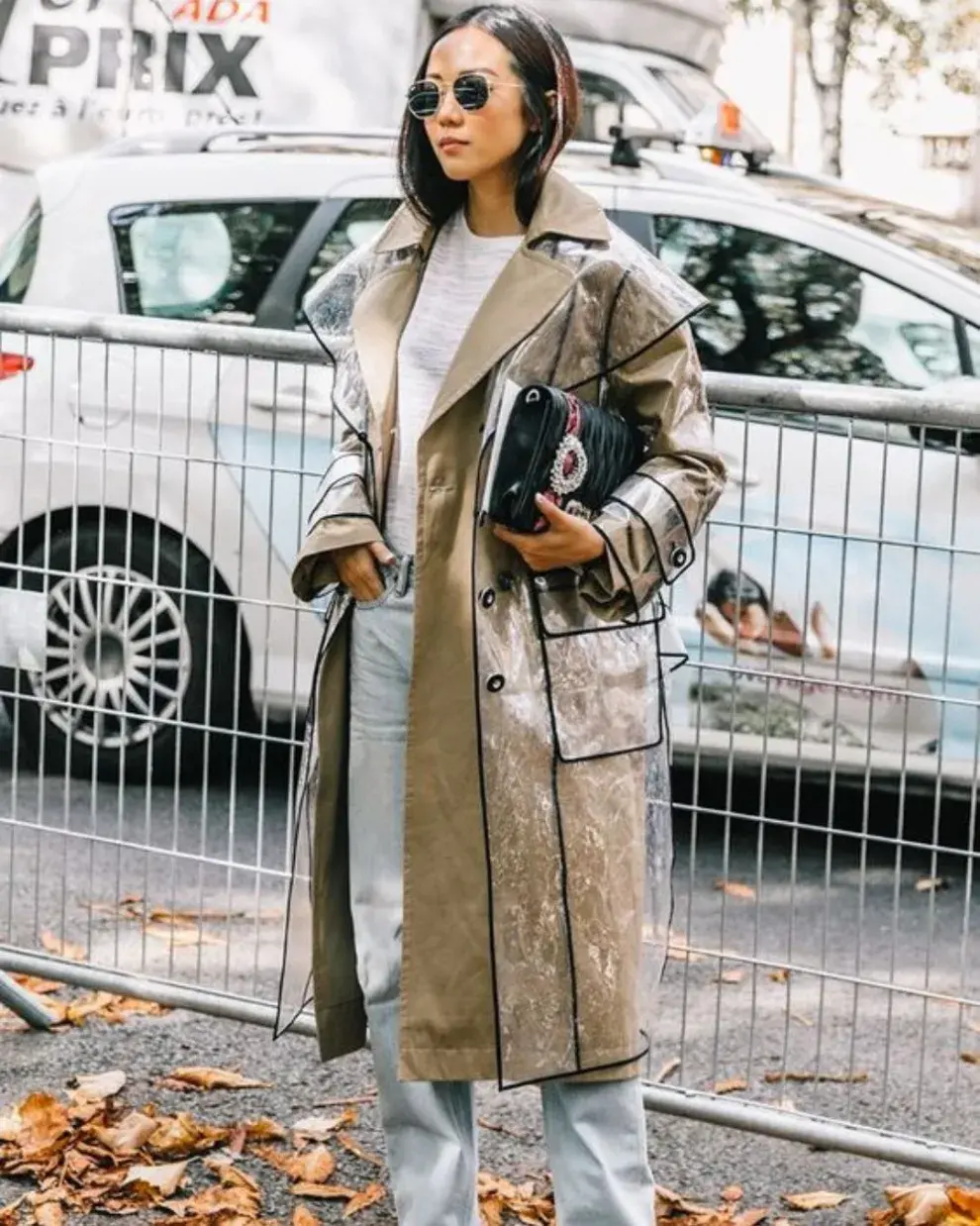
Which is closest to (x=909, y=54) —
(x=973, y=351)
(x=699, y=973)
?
(x=973, y=351)

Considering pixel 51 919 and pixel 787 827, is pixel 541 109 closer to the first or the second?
pixel 787 827

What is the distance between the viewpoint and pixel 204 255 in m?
7.70

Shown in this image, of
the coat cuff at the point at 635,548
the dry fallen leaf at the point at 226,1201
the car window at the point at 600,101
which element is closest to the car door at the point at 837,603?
the coat cuff at the point at 635,548

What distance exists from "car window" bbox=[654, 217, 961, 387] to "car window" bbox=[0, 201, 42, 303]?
1.87 meters

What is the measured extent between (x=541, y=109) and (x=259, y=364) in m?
1.52

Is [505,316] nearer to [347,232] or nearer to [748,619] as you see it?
[748,619]

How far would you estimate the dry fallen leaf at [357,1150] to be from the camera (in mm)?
4703

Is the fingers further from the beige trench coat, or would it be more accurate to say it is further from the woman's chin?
the woman's chin

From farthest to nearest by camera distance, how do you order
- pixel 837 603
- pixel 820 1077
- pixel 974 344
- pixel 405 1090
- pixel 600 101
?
pixel 600 101 < pixel 974 344 < pixel 820 1077 < pixel 837 603 < pixel 405 1090

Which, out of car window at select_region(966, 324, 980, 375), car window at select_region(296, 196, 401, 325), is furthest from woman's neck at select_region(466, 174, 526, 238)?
car window at select_region(296, 196, 401, 325)

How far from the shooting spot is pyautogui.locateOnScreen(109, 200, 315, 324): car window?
7.66 m

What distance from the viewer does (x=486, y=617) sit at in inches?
143

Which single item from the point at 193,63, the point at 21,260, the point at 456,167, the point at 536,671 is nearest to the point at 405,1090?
the point at 536,671

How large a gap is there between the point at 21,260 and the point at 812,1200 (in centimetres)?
439
